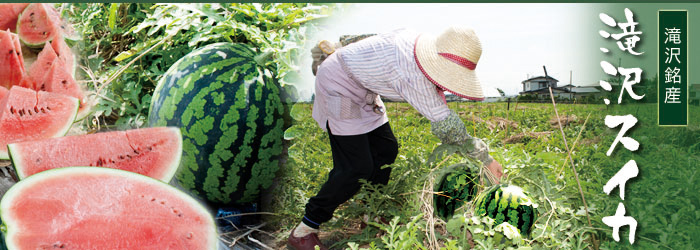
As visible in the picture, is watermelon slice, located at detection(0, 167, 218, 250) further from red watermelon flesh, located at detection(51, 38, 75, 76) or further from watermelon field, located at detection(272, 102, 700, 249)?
red watermelon flesh, located at detection(51, 38, 75, 76)

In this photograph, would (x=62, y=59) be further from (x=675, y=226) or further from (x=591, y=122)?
(x=591, y=122)

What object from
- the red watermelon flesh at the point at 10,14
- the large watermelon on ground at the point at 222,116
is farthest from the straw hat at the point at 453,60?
the red watermelon flesh at the point at 10,14

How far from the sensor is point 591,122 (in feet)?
14.9

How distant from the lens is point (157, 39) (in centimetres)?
307

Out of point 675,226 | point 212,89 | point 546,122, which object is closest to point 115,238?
point 212,89

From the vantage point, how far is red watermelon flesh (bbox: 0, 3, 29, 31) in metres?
3.41

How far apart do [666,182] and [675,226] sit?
556 mm

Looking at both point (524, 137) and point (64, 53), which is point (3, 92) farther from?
point (524, 137)

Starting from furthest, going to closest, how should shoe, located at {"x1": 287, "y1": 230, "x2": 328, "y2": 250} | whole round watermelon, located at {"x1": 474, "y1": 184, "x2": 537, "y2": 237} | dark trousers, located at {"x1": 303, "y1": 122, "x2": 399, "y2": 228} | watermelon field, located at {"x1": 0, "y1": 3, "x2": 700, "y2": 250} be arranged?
shoe, located at {"x1": 287, "y1": 230, "x2": 328, "y2": 250} → dark trousers, located at {"x1": 303, "y1": 122, "x2": 399, "y2": 228} → whole round watermelon, located at {"x1": 474, "y1": 184, "x2": 537, "y2": 237} → watermelon field, located at {"x1": 0, "y1": 3, "x2": 700, "y2": 250}

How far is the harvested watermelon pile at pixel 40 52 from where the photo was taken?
3.08 metres

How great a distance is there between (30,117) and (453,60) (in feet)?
7.28

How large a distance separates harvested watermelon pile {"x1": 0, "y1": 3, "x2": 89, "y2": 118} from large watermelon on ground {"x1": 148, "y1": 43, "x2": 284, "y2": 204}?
0.93 m

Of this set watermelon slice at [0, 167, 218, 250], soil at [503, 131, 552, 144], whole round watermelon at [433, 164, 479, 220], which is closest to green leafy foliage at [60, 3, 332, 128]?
watermelon slice at [0, 167, 218, 250]

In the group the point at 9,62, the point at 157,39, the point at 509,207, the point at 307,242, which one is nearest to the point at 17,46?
the point at 9,62
